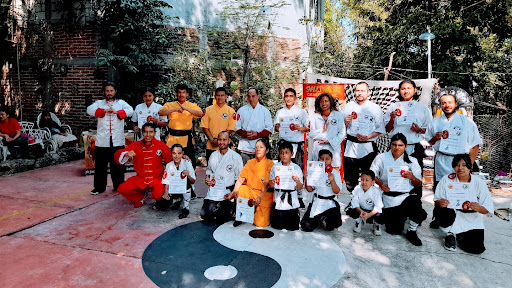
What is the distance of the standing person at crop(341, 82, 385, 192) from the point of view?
488 cm

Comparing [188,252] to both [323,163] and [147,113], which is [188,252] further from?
[147,113]

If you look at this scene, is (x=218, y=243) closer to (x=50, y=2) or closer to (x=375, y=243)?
(x=375, y=243)

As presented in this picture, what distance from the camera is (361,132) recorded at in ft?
16.1

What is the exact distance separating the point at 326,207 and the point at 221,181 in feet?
4.69

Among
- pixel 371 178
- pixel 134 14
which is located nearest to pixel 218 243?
pixel 371 178

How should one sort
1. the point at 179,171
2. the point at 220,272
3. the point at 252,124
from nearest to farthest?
the point at 220,272 → the point at 179,171 → the point at 252,124

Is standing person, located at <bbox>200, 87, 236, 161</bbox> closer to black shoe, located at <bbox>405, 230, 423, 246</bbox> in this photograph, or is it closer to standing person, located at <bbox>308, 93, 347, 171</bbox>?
standing person, located at <bbox>308, 93, 347, 171</bbox>

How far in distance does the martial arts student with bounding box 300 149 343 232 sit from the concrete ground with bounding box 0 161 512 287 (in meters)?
0.13

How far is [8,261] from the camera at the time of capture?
3.45 m

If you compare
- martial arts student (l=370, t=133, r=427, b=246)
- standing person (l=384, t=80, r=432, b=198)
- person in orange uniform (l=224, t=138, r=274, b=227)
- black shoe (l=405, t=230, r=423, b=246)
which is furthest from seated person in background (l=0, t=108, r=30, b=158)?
black shoe (l=405, t=230, r=423, b=246)

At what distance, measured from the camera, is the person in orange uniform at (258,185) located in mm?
Answer: 4453

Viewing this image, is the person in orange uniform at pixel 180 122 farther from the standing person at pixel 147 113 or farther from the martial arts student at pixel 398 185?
the martial arts student at pixel 398 185

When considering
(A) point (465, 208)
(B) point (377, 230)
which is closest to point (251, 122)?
(B) point (377, 230)

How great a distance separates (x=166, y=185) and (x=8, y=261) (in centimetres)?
196
